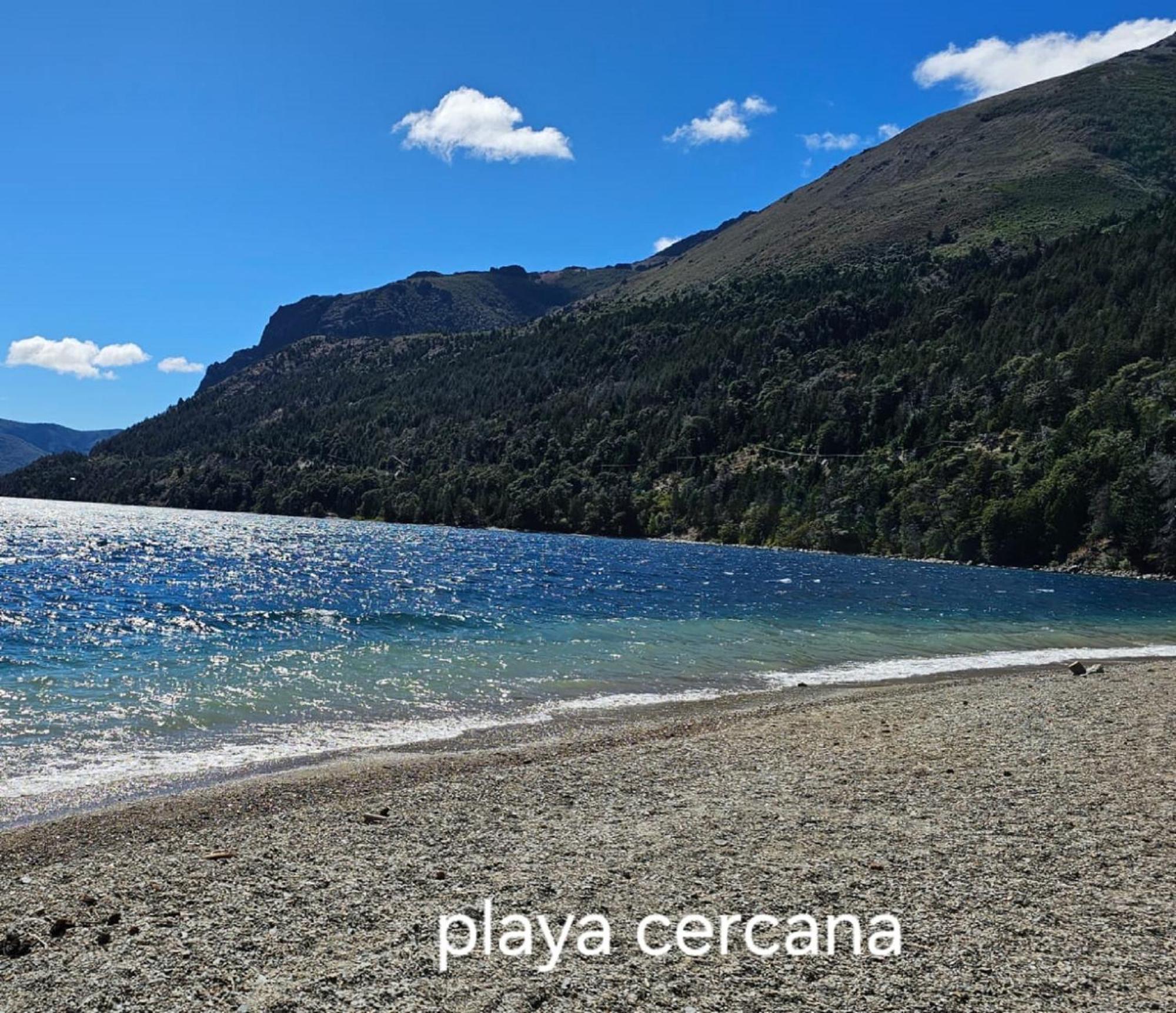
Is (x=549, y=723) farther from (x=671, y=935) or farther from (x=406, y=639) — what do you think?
(x=406, y=639)

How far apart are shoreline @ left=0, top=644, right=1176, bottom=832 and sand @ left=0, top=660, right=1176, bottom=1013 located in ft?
2.08

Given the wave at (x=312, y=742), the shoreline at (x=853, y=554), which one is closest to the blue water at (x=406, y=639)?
the wave at (x=312, y=742)

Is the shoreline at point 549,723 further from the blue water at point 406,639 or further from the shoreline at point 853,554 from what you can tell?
the shoreline at point 853,554

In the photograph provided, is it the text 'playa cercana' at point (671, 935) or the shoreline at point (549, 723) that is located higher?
the text 'playa cercana' at point (671, 935)

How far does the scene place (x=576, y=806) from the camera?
13.1m

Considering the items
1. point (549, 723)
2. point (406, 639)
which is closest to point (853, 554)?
point (406, 639)

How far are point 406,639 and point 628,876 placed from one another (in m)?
26.4

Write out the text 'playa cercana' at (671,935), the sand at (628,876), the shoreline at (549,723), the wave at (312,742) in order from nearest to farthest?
the sand at (628,876) < the text 'playa cercana' at (671,935) < the shoreline at (549,723) < the wave at (312,742)

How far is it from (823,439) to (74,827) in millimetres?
174567

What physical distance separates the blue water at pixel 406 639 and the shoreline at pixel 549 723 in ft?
1.07

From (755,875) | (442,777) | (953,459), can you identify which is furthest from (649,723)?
(953,459)

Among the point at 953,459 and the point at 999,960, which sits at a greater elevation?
the point at 953,459

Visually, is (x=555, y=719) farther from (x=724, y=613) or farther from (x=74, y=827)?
(x=724, y=613)

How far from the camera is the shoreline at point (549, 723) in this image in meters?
14.3
